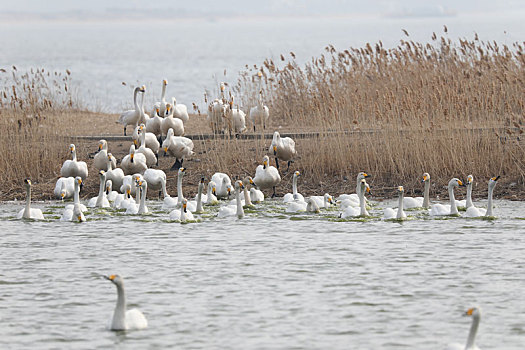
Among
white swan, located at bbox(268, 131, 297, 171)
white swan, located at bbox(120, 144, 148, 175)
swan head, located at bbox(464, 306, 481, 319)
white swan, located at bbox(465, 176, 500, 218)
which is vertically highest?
white swan, located at bbox(268, 131, 297, 171)

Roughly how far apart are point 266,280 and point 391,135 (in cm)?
628

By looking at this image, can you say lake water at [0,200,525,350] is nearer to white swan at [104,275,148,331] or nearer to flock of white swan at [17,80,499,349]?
white swan at [104,275,148,331]

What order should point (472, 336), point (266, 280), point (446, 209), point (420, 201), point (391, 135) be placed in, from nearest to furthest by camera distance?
point (472, 336), point (266, 280), point (446, 209), point (420, 201), point (391, 135)

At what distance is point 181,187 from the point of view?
15203 millimetres

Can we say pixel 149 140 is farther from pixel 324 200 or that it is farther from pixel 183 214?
pixel 324 200

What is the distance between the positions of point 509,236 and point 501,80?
14.4 feet

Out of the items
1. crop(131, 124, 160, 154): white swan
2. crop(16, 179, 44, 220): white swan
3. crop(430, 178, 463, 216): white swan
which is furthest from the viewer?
crop(131, 124, 160, 154): white swan

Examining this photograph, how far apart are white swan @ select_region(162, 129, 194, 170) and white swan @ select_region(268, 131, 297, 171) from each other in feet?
4.62

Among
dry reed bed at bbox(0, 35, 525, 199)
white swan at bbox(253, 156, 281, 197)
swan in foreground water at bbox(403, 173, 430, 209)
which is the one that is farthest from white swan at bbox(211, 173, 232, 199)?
swan in foreground water at bbox(403, 173, 430, 209)

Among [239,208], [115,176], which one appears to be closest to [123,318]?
[239,208]

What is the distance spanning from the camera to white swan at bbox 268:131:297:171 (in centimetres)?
1623

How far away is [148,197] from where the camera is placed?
16.3 metres

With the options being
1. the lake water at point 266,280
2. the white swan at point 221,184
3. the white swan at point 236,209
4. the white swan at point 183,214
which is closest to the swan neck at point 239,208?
the white swan at point 236,209

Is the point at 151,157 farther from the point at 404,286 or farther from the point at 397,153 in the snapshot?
the point at 404,286
